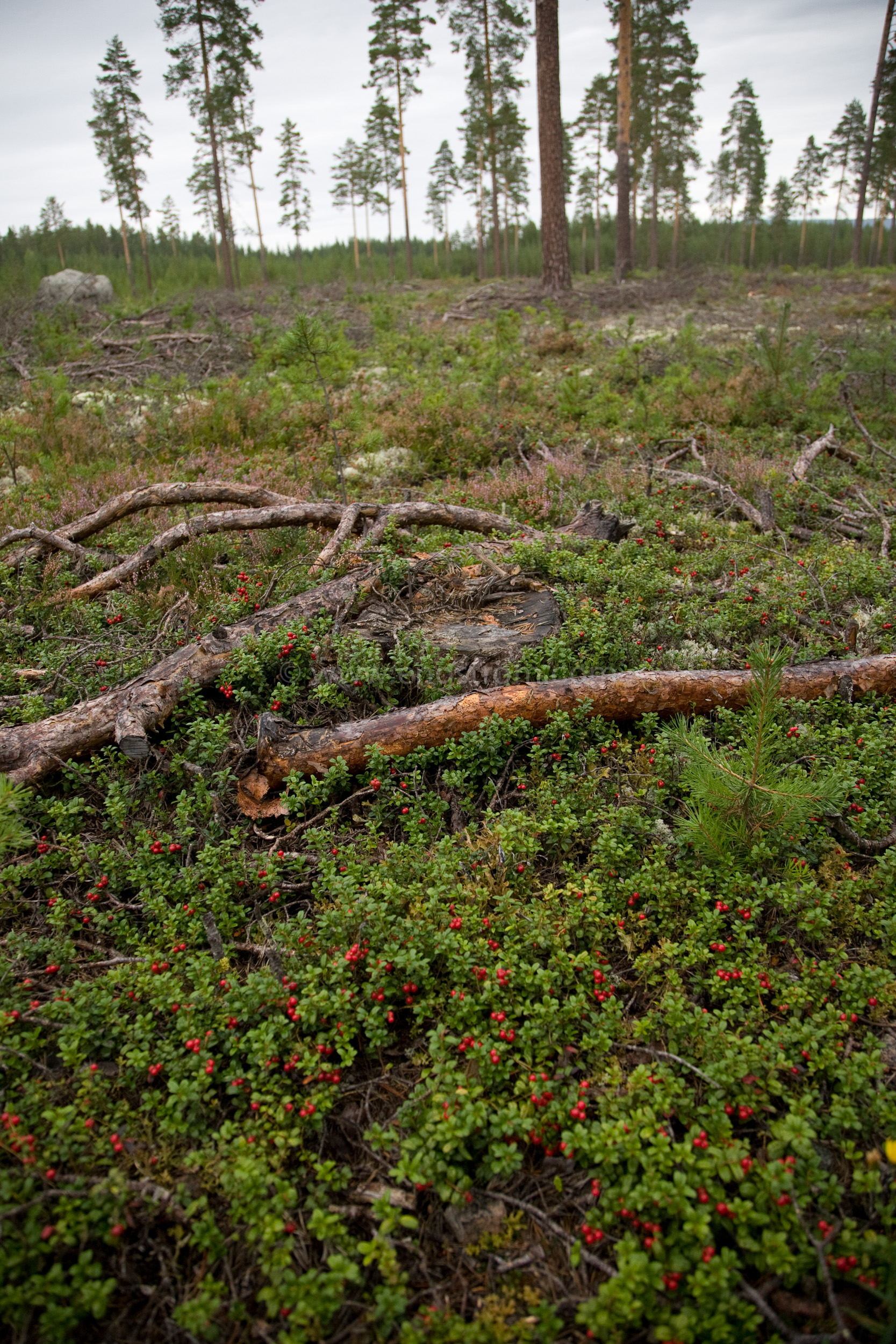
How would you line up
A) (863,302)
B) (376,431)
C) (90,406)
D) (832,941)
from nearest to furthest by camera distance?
(832,941)
(376,431)
(90,406)
(863,302)

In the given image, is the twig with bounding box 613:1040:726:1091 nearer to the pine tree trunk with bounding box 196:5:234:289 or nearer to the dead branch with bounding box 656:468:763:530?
the dead branch with bounding box 656:468:763:530

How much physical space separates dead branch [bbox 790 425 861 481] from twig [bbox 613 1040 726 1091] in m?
6.76

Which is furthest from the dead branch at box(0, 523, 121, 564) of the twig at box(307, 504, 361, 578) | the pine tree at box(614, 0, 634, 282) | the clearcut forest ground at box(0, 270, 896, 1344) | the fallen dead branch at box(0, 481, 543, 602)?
the pine tree at box(614, 0, 634, 282)

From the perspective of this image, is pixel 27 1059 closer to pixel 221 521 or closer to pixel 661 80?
pixel 221 521

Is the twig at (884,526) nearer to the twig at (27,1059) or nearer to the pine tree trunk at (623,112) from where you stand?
the twig at (27,1059)

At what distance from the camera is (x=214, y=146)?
23.2 metres

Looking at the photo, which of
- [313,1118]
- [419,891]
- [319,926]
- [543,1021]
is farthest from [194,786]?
[543,1021]

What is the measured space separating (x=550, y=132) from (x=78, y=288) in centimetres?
1578

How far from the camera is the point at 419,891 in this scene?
117 inches

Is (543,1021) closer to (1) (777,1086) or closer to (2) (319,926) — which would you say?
(1) (777,1086)

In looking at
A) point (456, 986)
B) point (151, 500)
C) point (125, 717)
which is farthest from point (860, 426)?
point (125, 717)

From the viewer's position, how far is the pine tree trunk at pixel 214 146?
22094mm

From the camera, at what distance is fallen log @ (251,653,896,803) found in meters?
3.75

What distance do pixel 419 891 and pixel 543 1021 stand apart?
764mm
